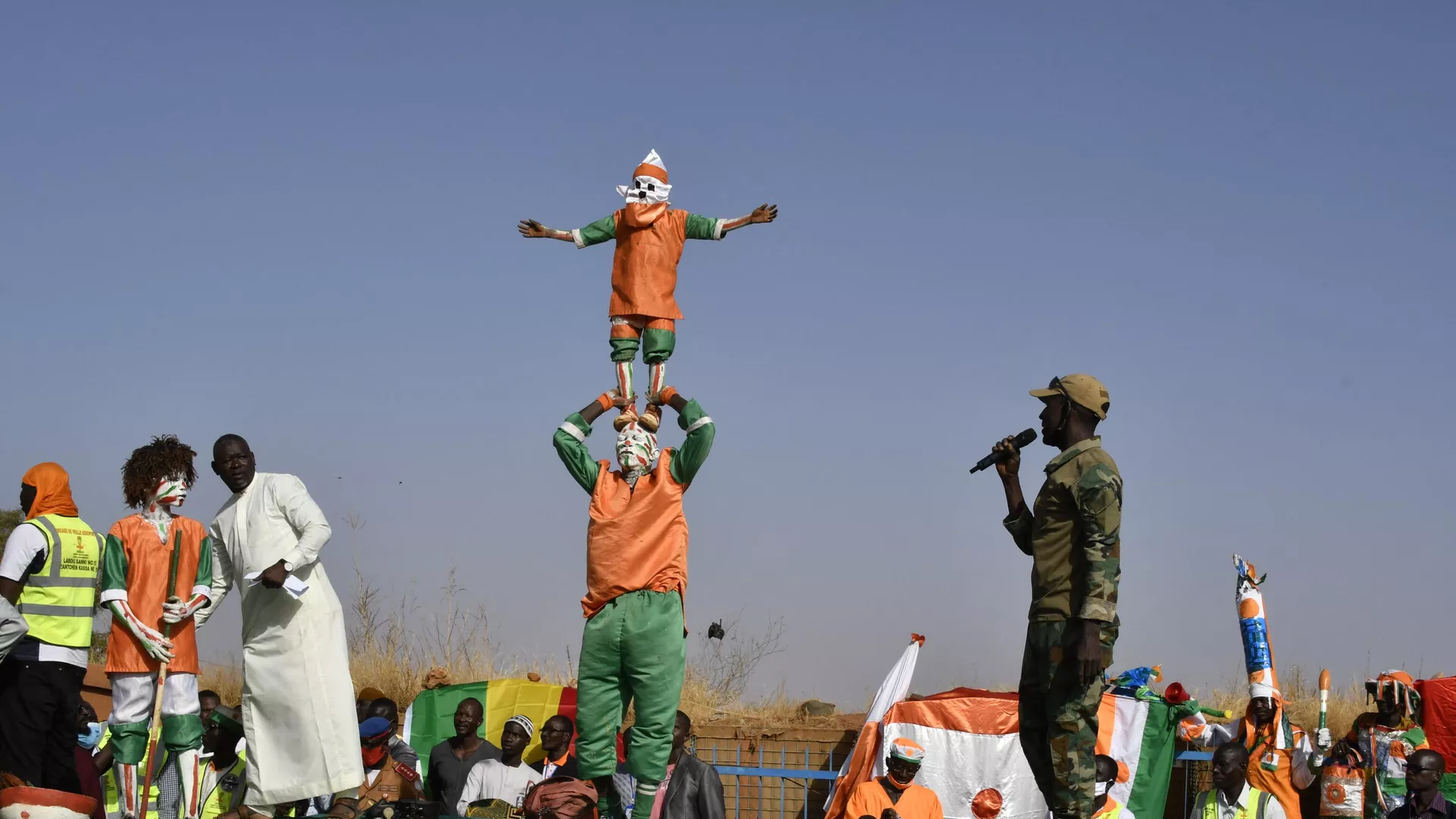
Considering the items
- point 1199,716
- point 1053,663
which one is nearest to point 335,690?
point 1053,663

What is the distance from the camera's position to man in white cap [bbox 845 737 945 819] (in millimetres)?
9531

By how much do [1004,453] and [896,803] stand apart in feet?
12.1

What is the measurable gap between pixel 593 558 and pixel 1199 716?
5465 millimetres

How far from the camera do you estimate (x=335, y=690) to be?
7820 mm

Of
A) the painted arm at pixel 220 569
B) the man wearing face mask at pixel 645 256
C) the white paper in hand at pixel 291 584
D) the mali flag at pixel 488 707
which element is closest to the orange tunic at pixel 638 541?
the man wearing face mask at pixel 645 256

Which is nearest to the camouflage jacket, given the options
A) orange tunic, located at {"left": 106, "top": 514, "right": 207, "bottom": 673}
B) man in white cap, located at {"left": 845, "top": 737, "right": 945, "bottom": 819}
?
man in white cap, located at {"left": 845, "top": 737, "right": 945, "bottom": 819}

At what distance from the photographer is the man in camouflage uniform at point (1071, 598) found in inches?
240

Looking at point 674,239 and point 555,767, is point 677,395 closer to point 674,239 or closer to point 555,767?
point 674,239

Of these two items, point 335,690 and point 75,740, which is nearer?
point 335,690

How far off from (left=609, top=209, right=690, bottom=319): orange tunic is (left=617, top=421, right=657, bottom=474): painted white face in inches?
28.1

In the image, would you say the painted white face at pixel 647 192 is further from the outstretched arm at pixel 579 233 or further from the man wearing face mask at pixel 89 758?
the man wearing face mask at pixel 89 758

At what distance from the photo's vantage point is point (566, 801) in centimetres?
802

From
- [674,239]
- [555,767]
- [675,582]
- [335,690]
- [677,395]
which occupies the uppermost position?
[674,239]

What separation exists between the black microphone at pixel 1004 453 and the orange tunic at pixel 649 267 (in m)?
2.55
